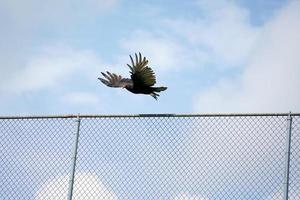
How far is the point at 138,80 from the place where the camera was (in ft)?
30.4

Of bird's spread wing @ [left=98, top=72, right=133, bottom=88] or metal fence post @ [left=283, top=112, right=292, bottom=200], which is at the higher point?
bird's spread wing @ [left=98, top=72, right=133, bottom=88]

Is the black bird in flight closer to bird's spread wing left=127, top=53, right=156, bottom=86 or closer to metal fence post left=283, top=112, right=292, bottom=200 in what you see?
bird's spread wing left=127, top=53, right=156, bottom=86

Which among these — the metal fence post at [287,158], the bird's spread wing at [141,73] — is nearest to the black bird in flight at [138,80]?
the bird's spread wing at [141,73]

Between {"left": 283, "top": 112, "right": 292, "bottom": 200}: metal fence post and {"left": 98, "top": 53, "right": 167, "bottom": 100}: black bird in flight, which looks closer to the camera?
{"left": 283, "top": 112, "right": 292, "bottom": 200}: metal fence post

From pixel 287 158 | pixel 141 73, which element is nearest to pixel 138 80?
pixel 141 73

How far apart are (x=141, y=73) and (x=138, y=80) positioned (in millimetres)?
151

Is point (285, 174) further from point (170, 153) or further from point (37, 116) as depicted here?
point (37, 116)

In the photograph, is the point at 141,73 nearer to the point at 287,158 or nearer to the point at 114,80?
the point at 114,80

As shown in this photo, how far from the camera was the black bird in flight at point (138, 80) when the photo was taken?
909 centimetres

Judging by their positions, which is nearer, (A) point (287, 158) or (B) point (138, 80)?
(A) point (287, 158)

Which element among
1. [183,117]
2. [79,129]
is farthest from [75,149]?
[183,117]

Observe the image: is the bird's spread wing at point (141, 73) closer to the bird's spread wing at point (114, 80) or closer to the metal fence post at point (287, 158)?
the bird's spread wing at point (114, 80)

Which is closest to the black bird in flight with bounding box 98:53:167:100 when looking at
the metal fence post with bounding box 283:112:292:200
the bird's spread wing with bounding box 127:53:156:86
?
the bird's spread wing with bounding box 127:53:156:86

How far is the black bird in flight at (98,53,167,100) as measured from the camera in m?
9.09
